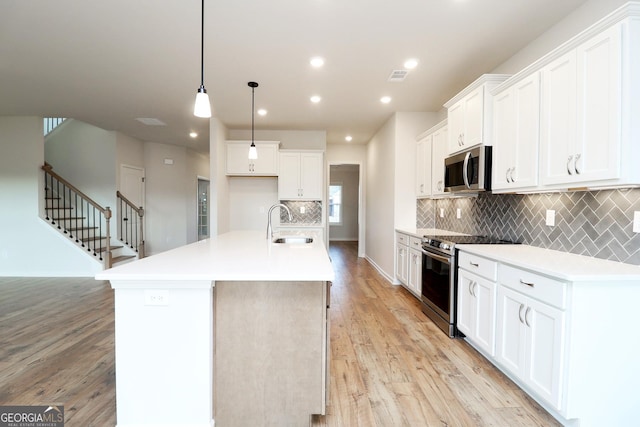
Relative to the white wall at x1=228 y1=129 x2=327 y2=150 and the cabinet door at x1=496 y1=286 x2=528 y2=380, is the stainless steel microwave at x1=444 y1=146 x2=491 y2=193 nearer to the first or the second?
the cabinet door at x1=496 y1=286 x2=528 y2=380

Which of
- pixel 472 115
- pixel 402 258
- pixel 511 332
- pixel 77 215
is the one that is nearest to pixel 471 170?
pixel 472 115

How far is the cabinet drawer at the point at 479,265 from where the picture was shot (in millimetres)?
2283

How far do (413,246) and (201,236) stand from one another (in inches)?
269

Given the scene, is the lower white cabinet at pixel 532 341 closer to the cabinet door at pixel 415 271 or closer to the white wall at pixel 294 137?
the cabinet door at pixel 415 271

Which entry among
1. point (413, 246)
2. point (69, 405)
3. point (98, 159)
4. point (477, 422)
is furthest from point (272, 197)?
point (477, 422)

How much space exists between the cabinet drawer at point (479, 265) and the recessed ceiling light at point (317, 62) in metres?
2.31

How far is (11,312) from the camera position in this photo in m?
3.53

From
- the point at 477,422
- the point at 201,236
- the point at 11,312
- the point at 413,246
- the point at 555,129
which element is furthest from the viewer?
the point at 201,236

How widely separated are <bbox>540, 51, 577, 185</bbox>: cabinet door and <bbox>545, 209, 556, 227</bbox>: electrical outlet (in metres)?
0.45

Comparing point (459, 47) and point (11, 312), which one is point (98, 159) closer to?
point (11, 312)

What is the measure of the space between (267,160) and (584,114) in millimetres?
4513

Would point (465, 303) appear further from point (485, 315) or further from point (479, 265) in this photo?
A: point (479, 265)

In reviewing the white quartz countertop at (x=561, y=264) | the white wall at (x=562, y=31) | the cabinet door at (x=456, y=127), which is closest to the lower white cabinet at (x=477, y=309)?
the white quartz countertop at (x=561, y=264)

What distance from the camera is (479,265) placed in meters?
2.47
